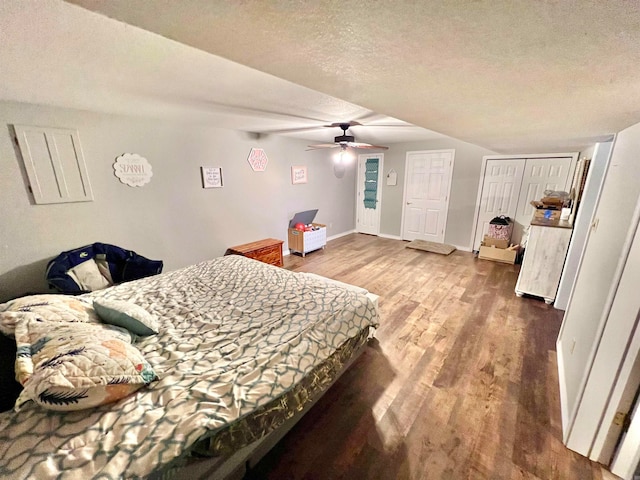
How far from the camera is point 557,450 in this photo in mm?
1449

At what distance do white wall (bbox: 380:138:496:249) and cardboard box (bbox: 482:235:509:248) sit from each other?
0.48m

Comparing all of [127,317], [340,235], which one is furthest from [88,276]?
[340,235]

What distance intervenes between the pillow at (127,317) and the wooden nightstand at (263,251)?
85.7 inches

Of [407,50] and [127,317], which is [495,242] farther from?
[127,317]

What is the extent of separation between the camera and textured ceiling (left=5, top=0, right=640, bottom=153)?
52cm

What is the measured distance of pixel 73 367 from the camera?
3.16 ft

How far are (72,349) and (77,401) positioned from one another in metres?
0.22

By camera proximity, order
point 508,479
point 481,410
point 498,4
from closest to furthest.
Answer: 1. point 498,4
2. point 508,479
3. point 481,410

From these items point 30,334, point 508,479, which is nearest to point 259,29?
point 30,334

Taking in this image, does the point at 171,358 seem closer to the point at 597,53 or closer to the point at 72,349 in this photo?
the point at 72,349

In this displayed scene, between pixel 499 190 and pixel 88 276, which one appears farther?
pixel 499 190

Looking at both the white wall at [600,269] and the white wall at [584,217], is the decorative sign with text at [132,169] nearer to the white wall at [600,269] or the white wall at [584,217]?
the white wall at [600,269]

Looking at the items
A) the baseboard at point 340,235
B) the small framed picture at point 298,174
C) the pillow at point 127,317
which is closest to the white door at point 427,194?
the baseboard at point 340,235

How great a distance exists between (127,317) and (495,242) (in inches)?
207
